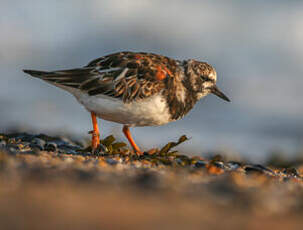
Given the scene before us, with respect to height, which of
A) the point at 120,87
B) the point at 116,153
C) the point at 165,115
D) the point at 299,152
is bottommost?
the point at 299,152

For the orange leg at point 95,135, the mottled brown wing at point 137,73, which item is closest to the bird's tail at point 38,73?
the mottled brown wing at point 137,73

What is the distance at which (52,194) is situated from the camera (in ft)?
7.64

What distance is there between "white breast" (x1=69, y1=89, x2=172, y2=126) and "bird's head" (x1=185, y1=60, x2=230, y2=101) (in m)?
0.76

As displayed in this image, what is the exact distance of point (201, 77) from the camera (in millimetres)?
5785

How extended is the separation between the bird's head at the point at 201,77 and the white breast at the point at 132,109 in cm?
76

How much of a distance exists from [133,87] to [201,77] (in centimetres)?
118

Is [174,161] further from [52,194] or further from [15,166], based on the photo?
[52,194]

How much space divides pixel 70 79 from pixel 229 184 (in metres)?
3.04

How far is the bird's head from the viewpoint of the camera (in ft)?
18.6

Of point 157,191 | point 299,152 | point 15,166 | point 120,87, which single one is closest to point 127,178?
point 157,191

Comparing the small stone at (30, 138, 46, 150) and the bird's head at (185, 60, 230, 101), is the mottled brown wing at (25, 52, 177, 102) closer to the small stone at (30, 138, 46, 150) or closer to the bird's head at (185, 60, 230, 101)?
the bird's head at (185, 60, 230, 101)

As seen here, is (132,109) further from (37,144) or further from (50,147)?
(37,144)

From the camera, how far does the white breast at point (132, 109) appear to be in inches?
196

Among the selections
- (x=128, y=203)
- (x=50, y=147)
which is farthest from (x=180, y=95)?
(x=128, y=203)
